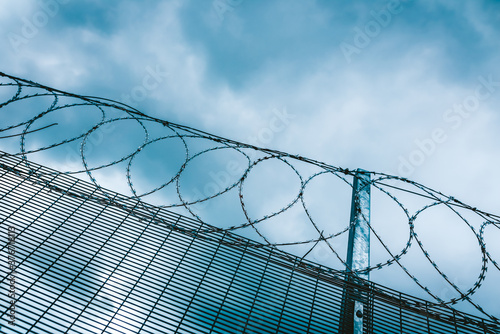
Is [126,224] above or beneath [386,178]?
beneath

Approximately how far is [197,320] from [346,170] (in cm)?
318

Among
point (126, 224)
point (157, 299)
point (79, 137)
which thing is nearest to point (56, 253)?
point (126, 224)

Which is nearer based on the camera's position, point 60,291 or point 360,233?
point 60,291

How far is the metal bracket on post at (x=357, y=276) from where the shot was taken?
3762 millimetres

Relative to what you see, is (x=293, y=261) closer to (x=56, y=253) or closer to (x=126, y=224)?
(x=126, y=224)

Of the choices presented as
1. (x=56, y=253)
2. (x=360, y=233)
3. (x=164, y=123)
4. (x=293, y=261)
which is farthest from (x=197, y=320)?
(x=164, y=123)

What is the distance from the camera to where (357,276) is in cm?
421

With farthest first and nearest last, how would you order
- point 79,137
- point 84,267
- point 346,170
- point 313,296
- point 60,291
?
point 346,170 → point 79,137 → point 313,296 → point 84,267 → point 60,291

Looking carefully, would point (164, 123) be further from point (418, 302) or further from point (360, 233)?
point (418, 302)

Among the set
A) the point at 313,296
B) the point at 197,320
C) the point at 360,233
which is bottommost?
the point at 197,320

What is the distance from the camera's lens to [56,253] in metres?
3.79

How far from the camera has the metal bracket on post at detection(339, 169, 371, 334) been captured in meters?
3.76

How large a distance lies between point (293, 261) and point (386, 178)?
1.93 metres

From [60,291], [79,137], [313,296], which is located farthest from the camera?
[79,137]
